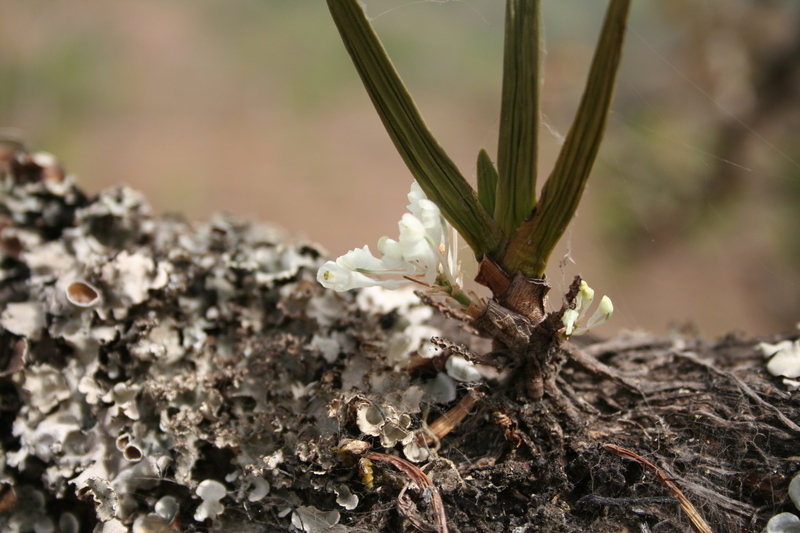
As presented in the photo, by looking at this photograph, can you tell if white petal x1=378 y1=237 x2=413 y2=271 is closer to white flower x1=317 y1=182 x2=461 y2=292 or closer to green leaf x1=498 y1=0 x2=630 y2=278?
white flower x1=317 y1=182 x2=461 y2=292

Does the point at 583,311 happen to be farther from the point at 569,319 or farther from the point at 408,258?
the point at 408,258

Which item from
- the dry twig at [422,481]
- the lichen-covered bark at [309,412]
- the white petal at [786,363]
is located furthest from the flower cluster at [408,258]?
the white petal at [786,363]

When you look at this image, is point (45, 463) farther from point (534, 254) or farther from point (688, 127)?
point (688, 127)

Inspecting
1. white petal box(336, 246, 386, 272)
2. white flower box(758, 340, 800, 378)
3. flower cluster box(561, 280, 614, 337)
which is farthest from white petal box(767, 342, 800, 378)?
white petal box(336, 246, 386, 272)

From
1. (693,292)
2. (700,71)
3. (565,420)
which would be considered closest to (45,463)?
(565,420)

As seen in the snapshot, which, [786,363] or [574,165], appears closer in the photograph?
[574,165]

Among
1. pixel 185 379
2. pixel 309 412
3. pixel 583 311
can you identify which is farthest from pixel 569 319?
pixel 185 379

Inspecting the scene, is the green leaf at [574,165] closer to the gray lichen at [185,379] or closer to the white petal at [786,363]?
the gray lichen at [185,379]
